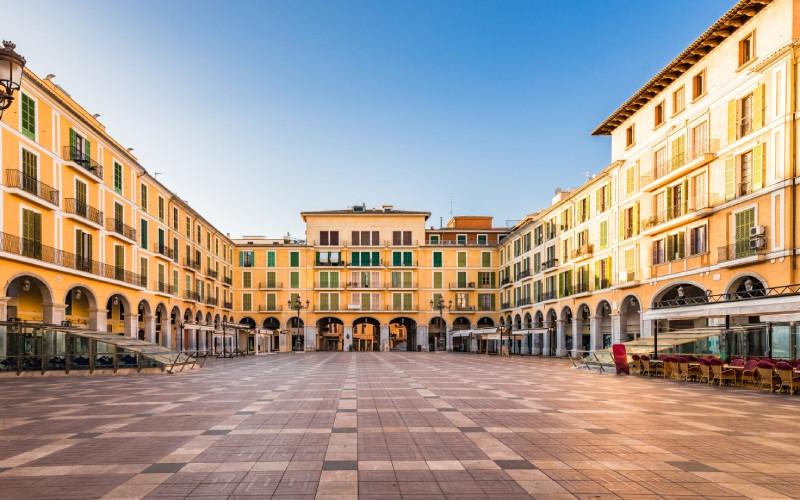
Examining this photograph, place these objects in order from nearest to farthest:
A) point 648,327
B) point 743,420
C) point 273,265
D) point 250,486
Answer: point 250,486, point 743,420, point 648,327, point 273,265

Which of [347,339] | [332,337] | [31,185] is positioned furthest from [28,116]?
[332,337]

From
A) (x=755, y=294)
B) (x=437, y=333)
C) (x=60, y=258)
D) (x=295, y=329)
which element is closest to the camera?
(x=755, y=294)

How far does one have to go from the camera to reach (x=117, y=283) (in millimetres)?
33688

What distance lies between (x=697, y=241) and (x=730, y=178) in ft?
13.3

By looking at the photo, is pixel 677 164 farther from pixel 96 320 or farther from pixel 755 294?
pixel 96 320

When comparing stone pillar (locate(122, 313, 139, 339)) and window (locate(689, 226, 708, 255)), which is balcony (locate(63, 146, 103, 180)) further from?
window (locate(689, 226, 708, 255))

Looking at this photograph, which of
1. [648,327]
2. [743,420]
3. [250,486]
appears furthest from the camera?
[648,327]

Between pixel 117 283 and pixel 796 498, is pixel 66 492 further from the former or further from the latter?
pixel 117 283

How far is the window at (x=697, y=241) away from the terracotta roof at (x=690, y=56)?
8.78 metres

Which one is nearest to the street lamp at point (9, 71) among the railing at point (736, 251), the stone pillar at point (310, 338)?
the railing at point (736, 251)

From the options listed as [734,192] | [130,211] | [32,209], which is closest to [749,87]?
[734,192]

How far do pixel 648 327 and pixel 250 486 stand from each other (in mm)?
30615

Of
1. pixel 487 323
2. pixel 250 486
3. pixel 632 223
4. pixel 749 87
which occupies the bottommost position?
pixel 487 323

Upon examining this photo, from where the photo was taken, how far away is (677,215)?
31.0m
